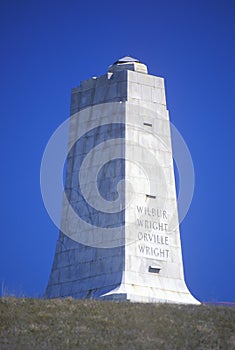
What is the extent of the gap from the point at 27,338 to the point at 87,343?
4.67 ft

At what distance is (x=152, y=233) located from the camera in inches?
1201

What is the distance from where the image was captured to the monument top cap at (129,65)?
107ft

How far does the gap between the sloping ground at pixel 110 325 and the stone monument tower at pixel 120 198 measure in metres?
3.73

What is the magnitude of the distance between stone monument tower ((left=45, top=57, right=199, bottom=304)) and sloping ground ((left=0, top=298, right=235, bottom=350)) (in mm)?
3731

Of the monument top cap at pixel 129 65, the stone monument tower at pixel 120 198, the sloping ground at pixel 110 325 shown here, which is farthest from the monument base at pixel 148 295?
the monument top cap at pixel 129 65

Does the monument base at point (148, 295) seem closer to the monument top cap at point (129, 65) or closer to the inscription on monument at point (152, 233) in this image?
the inscription on monument at point (152, 233)

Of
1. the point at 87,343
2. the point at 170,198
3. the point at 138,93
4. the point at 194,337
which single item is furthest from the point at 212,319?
the point at 138,93

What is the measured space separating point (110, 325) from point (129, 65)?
1276 cm

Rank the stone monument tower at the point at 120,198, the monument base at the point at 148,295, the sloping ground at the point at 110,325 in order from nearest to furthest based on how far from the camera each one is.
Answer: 1. the sloping ground at the point at 110,325
2. the monument base at the point at 148,295
3. the stone monument tower at the point at 120,198

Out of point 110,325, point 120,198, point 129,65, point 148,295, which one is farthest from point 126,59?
point 110,325

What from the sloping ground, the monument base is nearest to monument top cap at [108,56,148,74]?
the monument base

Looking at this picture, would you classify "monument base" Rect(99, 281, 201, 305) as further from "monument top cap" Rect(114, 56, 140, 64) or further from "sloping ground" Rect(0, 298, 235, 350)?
"monument top cap" Rect(114, 56, 140, 64)

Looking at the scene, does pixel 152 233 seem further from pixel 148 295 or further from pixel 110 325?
pixel 110 325

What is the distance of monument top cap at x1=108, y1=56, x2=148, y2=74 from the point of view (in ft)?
107
